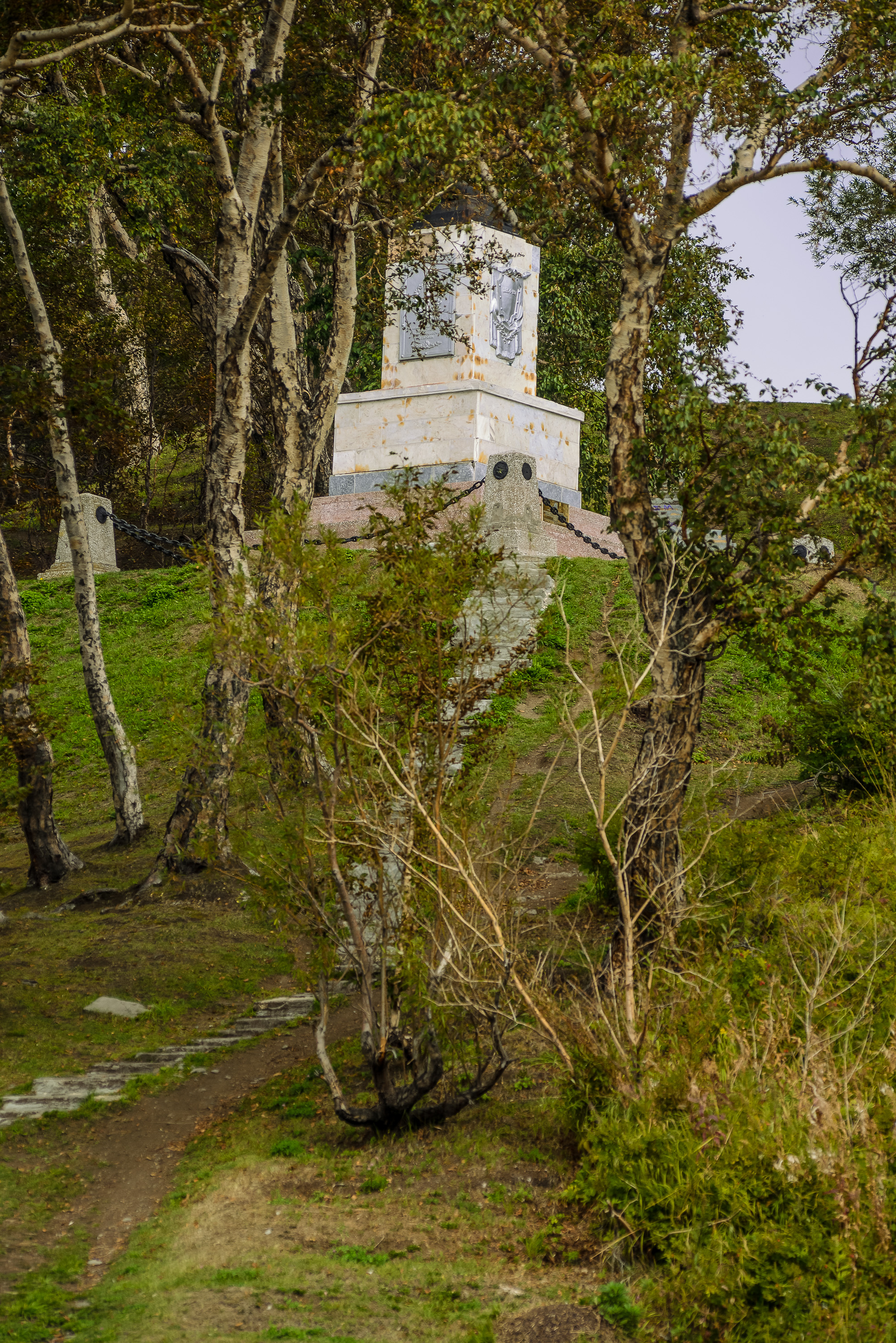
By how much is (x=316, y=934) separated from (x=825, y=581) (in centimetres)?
459

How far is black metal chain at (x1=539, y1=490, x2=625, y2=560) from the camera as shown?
20.5 metres

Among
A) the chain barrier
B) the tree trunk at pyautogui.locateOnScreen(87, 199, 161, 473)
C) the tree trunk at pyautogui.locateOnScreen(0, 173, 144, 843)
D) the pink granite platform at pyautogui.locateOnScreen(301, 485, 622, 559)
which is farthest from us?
the tree trunk at pyautogui.locateOnScreen(87, 199, 161, 473)

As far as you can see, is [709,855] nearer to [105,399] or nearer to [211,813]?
[211,813]

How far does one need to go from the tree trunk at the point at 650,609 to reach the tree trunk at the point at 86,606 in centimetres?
640

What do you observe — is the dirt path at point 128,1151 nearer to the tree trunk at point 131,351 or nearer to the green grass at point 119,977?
the green grass at point 119,977

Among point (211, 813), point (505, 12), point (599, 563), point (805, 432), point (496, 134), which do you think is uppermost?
point (505, 12)

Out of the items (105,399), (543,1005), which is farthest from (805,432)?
(105,399)

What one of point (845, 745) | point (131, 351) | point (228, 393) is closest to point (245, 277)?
point (228, 393)

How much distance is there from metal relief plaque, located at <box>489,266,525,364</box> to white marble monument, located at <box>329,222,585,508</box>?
0.06 ft

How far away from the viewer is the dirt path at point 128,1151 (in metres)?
6.36

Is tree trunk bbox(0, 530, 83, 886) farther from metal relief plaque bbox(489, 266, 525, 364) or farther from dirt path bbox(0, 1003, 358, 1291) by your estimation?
metal relief plaque bbox(489, 266, 525, 364)

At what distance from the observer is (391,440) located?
22.3 metres

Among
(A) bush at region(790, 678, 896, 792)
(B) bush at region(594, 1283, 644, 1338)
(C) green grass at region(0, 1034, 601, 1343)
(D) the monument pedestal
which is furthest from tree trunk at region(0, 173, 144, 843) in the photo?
(B) bush at region(594, 1283, 644, 1338)

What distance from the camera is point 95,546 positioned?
24.0 meters
